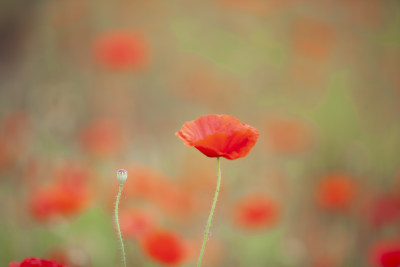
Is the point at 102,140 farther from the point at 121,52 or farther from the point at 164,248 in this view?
the point at 164,248

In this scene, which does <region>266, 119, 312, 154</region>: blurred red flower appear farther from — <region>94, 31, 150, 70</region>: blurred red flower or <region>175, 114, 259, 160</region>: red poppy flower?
<region>175, 114, 259, 160</region>: red poppy flower

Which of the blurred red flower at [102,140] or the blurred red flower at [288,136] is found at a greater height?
the blurred red flower at [288,136]

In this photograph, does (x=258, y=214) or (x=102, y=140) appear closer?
(x=258, y=214)

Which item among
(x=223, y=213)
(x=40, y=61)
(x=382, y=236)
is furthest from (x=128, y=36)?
(x=382, y=236)

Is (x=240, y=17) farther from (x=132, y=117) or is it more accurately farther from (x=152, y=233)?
(x=152, y=233)

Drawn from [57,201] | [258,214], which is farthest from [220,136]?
[258,214]

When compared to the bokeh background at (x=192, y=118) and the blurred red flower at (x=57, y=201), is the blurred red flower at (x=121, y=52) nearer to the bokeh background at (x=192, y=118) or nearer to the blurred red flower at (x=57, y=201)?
Result: the bokeh background at (x=192, y=118)

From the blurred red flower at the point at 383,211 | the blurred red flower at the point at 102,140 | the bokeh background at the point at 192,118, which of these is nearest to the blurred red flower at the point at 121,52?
the bokeh background at the point at 192,118
